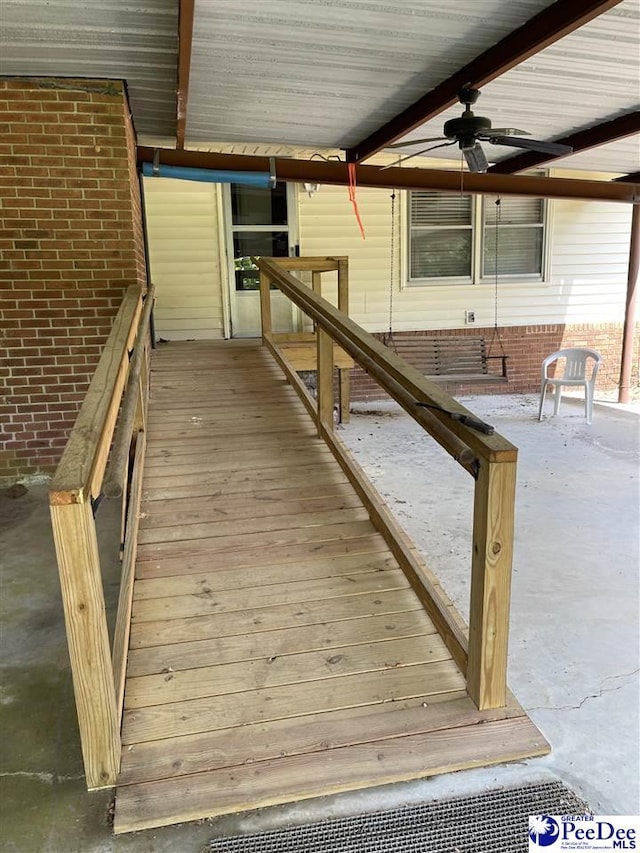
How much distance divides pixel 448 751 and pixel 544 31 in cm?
328

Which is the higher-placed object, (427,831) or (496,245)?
(496,245)

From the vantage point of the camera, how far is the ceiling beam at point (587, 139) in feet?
15.6

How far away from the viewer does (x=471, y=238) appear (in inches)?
303

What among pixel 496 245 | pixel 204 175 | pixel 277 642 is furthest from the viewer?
pixel 496 245

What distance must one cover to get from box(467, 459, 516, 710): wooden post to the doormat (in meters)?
0.30

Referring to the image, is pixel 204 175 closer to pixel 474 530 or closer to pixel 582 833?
Answer: pixel 474 530

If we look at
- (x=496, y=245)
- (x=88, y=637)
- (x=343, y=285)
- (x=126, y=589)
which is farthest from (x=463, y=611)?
(x=496, y=245)

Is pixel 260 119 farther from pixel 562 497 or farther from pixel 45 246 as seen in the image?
pixel 562 497

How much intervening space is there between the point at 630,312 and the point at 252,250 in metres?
5.02

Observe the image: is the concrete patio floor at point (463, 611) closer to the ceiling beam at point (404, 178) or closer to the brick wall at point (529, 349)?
the brick wall at point (529, 349)

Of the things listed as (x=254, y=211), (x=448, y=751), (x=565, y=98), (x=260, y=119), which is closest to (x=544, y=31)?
(x=565, y=98)

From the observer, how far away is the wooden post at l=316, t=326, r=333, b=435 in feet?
10.9

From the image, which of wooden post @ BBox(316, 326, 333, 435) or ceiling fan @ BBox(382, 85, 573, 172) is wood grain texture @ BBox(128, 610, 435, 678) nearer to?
wooden post @ BBox(316, 326, 333, 435)

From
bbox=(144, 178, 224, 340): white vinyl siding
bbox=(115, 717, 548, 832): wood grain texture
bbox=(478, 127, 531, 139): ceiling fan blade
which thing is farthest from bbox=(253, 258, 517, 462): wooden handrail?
bbox=(144, 178, 224, 340): white vinyl siding
